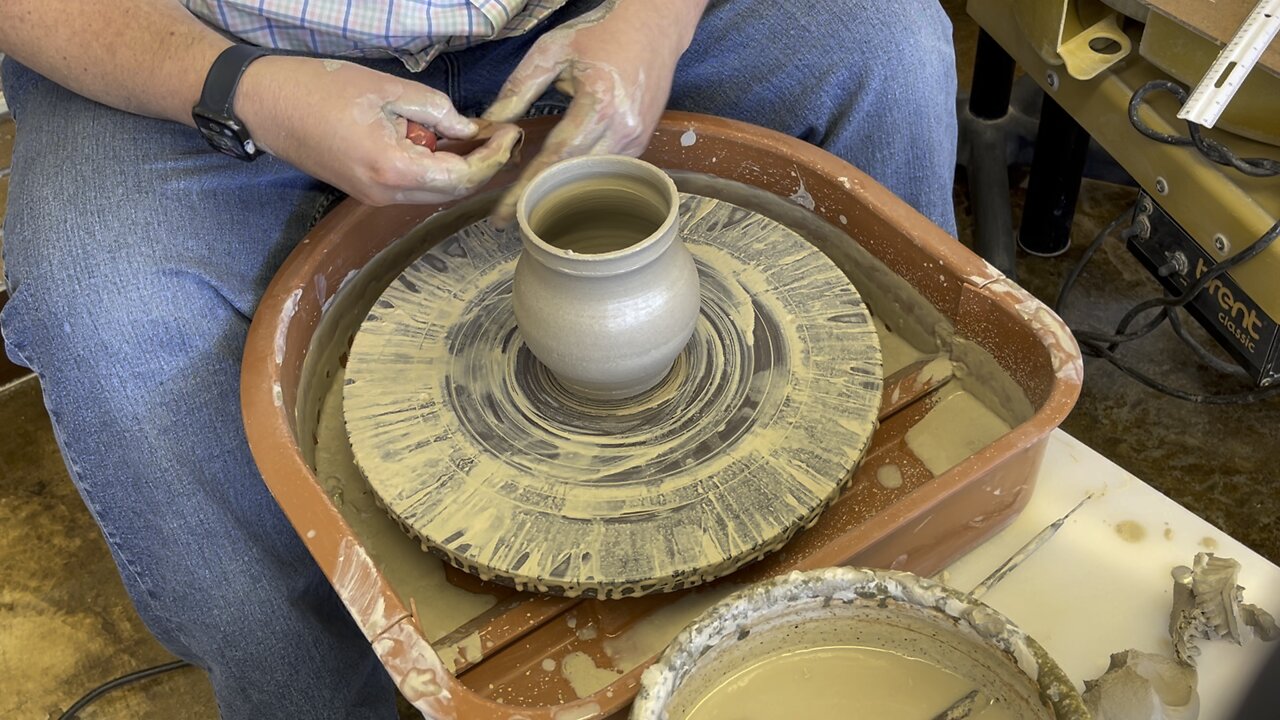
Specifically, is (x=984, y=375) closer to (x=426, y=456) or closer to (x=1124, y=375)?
(x=426, y=456)

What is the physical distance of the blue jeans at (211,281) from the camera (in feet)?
3.27

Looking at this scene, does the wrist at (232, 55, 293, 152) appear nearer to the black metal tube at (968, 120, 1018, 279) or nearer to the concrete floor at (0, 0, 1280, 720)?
the concrete floor at (0, 0, 1280, 720)

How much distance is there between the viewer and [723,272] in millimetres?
1104

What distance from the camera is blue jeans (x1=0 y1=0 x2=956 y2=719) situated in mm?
996

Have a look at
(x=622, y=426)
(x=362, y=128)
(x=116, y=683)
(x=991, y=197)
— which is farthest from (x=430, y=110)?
(x=991, y=197)

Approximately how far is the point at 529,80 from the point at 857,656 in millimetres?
627

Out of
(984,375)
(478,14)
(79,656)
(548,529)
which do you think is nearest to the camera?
(548,529)

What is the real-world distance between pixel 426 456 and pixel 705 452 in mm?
252

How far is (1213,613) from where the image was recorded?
842 millimetres

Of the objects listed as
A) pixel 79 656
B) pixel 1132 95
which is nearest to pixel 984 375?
pixel 1132 95

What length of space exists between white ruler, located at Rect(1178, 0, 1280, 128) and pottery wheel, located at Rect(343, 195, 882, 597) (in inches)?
15.5

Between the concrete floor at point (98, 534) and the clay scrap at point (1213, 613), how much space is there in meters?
0.67

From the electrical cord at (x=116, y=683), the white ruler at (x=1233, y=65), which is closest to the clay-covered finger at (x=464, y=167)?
the white ruler at (x=1233, y=65)

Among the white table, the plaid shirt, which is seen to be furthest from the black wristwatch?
the white table
